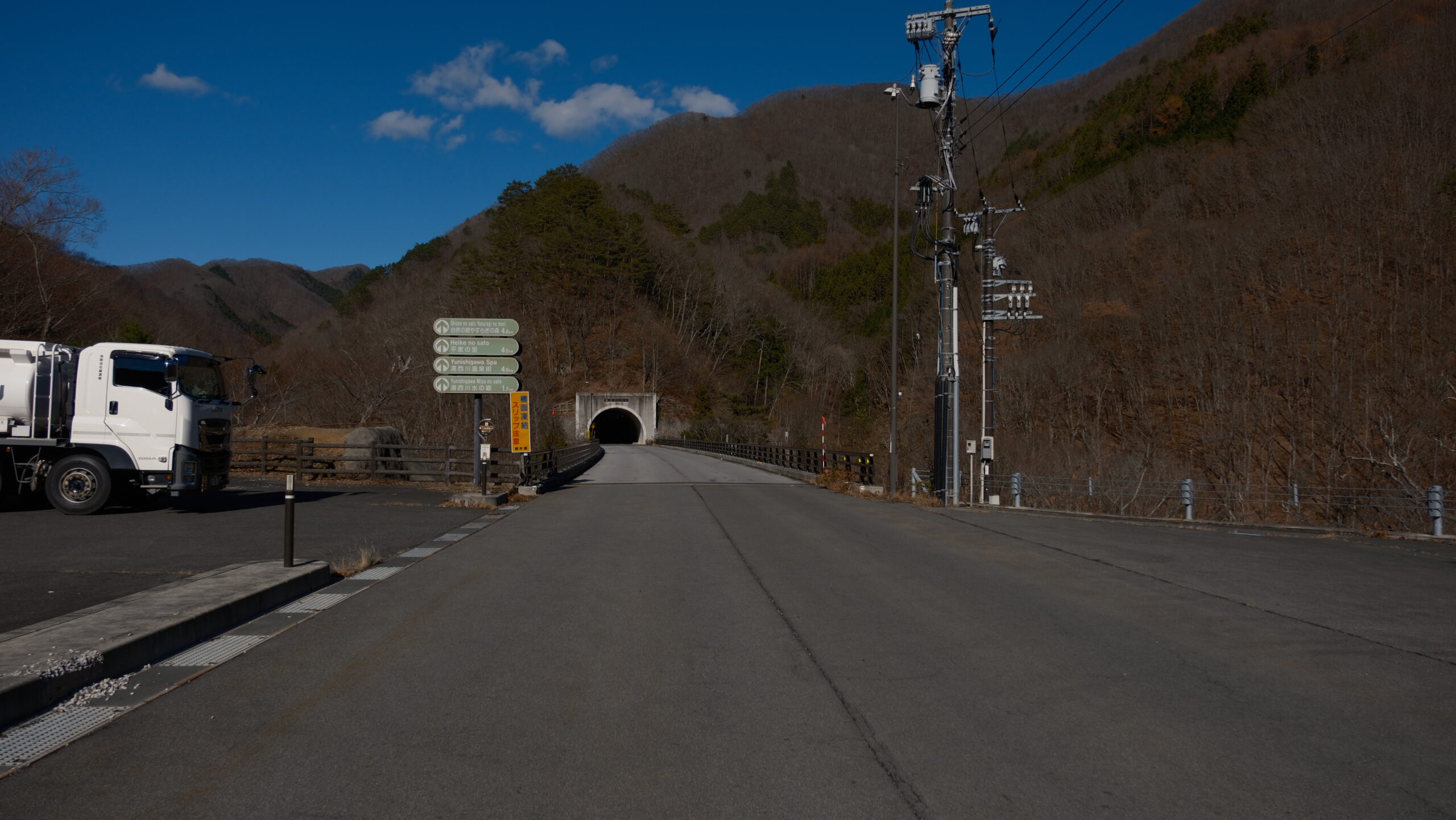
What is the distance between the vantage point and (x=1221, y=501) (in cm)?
3531

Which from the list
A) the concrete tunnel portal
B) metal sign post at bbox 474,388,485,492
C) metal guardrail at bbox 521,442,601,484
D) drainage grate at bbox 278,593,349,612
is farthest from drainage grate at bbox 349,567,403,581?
the concrete tunnel portal

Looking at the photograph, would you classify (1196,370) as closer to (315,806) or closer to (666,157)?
(315,806)

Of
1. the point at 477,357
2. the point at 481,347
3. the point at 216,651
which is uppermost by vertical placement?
the point at 481,347

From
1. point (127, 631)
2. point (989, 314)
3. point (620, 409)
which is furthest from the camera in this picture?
point (620, 409)

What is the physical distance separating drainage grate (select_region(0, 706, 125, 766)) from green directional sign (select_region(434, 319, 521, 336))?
17921 mm

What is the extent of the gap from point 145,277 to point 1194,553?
579 ft

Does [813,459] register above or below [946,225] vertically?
below

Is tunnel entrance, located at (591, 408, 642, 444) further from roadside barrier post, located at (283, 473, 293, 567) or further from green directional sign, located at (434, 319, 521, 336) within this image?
roadside barrier post, located at (283, 473, 293, 567)

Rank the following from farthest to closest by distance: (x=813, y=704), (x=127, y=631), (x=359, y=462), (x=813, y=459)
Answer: (x=813, y=459) < (x=359, y=462) < (x=127, y=631) < (x=813, y=704)

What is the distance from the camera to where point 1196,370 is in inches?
1953

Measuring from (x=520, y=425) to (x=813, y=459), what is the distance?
46.4 ft

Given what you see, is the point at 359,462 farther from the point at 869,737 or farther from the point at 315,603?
the point at 869,737

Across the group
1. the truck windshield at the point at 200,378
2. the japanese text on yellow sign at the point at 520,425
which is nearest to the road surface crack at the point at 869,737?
the truck windshield at the point at 200,378

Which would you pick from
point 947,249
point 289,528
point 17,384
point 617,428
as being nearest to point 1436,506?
point 947,249
